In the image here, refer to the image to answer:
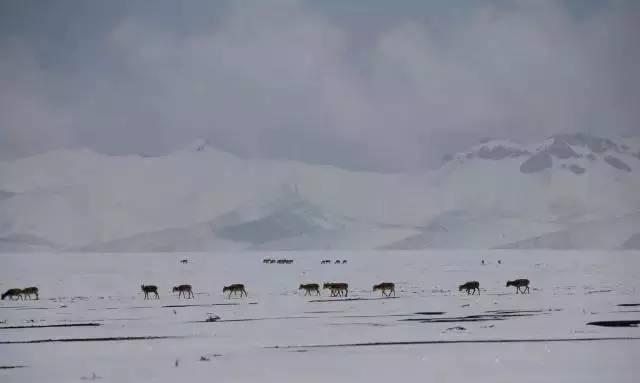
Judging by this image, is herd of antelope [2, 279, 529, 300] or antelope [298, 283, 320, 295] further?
antelope [298, 283, 320, 295]

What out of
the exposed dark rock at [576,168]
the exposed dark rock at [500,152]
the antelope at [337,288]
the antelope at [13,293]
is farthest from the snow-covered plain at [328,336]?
the exposed dark rock at [576,168]

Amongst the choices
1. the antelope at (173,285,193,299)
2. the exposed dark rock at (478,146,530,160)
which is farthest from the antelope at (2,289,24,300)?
the exposed dark rock at (478,146,530,160)

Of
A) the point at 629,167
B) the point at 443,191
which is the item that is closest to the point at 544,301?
the point at 629,167

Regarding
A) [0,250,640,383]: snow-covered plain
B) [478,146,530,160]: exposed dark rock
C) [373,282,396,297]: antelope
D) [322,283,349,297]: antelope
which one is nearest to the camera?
[0,250,640,383]: snow-covered plain

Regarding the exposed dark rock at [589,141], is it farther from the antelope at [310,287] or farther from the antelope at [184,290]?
the antelope at [184,290]

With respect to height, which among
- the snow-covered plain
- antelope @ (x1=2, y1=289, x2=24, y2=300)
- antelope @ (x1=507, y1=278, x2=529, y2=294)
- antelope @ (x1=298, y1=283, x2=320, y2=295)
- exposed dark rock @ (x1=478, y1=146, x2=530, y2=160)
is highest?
exposed dark rock @ (x1=478, y1=146, x2=530, y2=160)

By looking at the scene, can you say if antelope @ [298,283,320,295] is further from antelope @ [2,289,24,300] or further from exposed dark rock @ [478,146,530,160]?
exposed dark rock @ [478,146,530,160]

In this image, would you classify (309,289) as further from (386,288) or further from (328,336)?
(328,336)

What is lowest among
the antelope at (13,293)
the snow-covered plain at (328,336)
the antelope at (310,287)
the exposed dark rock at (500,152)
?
the snow-covered plain at (328,336)

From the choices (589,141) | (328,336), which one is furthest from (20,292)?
(589,141)

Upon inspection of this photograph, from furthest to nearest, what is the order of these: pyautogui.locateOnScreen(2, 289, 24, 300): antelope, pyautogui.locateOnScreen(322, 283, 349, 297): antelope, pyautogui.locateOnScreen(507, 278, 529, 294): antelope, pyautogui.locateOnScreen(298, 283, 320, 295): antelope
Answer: pyautogui.locateOnScreen(298, 283, 320, 295): antelope → pyautogui.locateOnScreen(507, 278, 529, 294): antelope → pyautogui.locateOnScreen(322, 283, 349, 297): antelope → pyautogui.locateOnScreen(2, 289, 24, 300): antelope

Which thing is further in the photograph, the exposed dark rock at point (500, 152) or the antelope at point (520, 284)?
the exposed dark rock at point (500, 152)

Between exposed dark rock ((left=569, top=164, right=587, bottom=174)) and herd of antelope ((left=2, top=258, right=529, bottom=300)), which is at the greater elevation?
exposed dark rock ((left=569, top=164, right=587, bottom=174))

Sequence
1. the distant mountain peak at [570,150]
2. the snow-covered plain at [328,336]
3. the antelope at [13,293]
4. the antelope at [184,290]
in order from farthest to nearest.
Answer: the distant mountain peak at [570,150]
the antelope at [184,290]
the antelope at [13,293]
the snow-covered plain at [328,336]
